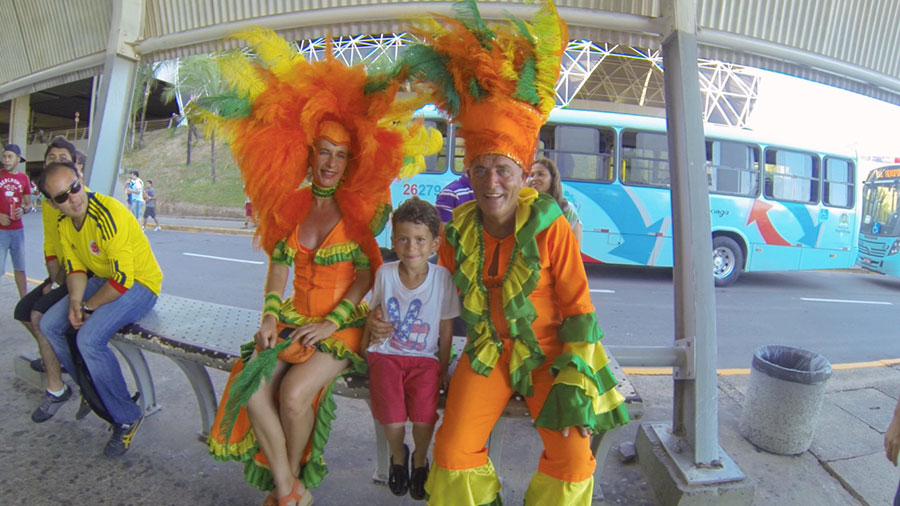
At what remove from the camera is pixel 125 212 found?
9.23 feet

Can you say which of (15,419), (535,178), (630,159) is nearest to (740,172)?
(630,159)

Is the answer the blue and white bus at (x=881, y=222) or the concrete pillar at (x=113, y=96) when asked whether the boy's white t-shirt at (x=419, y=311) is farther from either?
the blue and white bus at (x=881, y=222)

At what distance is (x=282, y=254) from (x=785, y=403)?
2.99 m

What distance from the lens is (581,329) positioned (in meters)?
1.84

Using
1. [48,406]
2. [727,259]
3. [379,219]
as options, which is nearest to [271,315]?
[379,219]

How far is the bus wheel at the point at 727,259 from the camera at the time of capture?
29.8 feet

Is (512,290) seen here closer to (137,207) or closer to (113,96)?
(113,96)

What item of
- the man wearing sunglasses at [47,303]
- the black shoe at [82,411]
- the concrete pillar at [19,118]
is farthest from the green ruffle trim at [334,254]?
the concrete pillar at [19,118]

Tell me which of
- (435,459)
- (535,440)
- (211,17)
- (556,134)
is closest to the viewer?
(435,459)

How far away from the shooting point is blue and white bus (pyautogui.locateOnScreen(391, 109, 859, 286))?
29.0 ft

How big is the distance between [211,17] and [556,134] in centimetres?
666

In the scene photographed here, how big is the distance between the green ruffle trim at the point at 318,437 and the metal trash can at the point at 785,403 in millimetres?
2581

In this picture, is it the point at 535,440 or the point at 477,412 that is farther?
the point at 535,440

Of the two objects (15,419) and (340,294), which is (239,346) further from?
(15,419)
